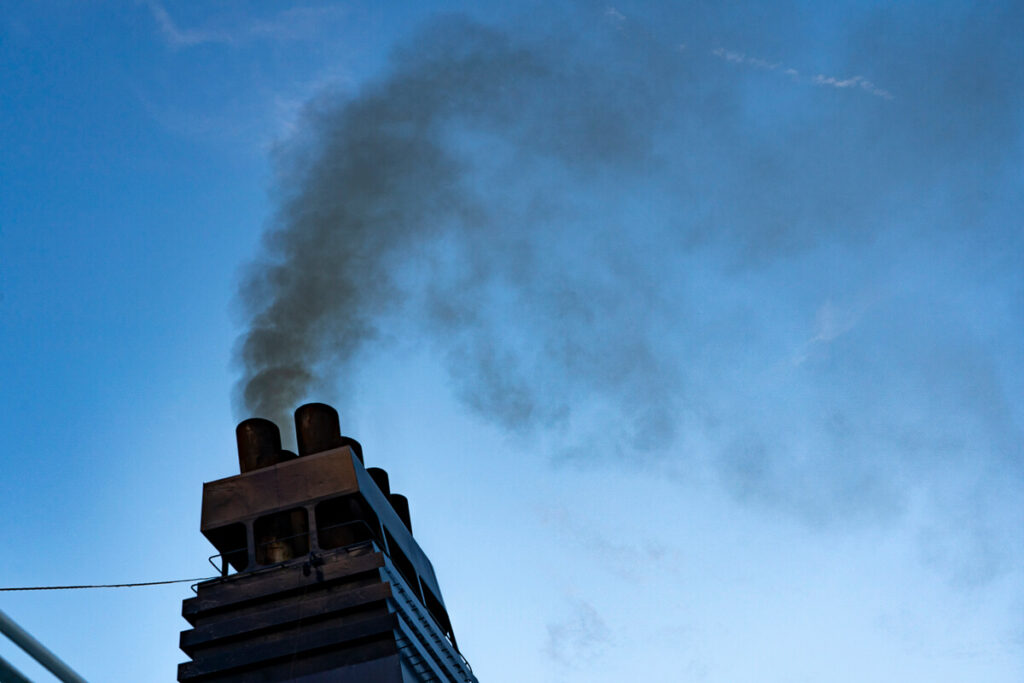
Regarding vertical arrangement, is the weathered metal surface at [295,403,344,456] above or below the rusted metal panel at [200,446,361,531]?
above

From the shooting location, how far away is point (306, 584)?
74.1 feet

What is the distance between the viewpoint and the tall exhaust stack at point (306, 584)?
2159 centimetres

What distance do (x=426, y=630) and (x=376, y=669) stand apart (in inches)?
133

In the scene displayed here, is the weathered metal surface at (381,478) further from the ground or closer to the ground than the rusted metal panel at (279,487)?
further from the ground

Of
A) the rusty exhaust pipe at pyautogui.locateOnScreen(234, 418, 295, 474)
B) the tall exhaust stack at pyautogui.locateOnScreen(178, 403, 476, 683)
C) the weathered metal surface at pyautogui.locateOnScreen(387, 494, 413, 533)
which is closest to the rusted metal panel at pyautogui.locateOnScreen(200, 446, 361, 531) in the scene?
the tall exhaust stack at pyautogui.locateOnScreen(178, 403, 476, 683)

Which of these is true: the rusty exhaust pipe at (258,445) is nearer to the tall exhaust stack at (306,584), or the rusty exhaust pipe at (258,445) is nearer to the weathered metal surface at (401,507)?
the tall exhaust stack at (306,584)

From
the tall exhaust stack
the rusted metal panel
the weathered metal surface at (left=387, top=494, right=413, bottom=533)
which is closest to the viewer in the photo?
the tall exhaust stack

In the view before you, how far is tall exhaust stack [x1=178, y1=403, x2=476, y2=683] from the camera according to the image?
21.6m

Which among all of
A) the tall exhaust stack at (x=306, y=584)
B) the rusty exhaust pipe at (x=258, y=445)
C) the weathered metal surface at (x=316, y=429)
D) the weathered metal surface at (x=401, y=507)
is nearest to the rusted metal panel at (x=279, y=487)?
the tall exhaust stack at (x=306, y=584)

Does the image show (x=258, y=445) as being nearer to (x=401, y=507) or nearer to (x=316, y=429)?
(x=316, y=429)

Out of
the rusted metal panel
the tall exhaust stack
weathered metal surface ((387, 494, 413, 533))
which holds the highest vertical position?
weathered metal surface ((387, 494, 413, 533))

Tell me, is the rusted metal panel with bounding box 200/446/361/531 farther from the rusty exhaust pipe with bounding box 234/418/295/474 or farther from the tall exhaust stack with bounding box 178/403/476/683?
the rusty exhaust pipe with bounding box 234/418/295/474

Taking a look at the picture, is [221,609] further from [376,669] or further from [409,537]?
[409,537]

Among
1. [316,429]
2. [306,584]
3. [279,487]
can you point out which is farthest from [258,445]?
[306,584]
